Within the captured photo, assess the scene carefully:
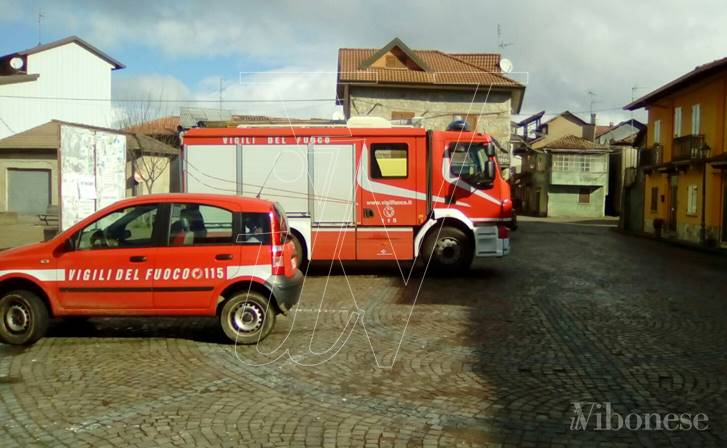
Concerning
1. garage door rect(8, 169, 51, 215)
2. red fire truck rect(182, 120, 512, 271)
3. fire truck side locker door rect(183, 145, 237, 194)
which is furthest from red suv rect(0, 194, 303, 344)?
garage door rect(8, 169, 51, 215)

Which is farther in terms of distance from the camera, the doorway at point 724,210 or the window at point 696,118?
the window at point 696,118

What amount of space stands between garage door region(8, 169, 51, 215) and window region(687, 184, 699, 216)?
29.8 metres

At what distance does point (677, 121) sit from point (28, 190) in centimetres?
3128

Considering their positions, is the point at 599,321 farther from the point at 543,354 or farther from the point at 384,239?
the point at 384,239

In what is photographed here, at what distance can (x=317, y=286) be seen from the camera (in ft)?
38.9

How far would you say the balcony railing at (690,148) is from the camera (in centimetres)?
2522

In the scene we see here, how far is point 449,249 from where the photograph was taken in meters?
12.8

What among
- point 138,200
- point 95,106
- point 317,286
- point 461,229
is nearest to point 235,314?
point 138,200

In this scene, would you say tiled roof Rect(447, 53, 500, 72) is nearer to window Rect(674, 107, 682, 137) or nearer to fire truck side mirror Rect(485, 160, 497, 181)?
window Rect(674, 107, 682, 137)

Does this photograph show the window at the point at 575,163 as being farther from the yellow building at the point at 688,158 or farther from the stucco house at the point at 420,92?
the yellow building at the point at 688,158

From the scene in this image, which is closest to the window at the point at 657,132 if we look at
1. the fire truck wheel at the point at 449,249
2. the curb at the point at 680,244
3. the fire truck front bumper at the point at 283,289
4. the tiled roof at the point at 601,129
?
the curb at the point at 680,244

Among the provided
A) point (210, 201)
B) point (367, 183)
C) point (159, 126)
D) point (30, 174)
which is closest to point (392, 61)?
point (159, 126)

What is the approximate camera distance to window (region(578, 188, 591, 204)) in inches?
2175

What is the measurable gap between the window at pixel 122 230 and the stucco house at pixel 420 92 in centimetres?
2676
